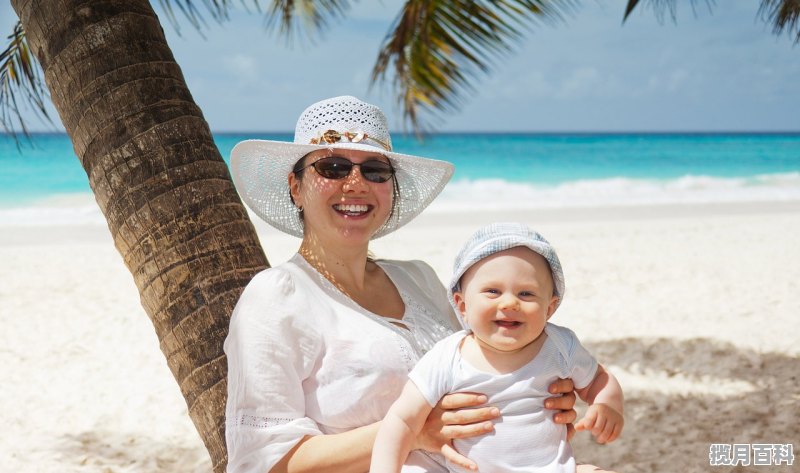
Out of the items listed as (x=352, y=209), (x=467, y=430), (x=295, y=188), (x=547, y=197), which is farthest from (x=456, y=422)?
(x=547, y=197)

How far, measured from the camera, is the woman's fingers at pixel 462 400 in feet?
6.91

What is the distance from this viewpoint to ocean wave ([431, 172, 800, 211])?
2175 centimetres

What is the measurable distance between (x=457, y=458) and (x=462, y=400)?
0.16m

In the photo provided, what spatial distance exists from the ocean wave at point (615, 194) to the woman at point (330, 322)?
711 inches

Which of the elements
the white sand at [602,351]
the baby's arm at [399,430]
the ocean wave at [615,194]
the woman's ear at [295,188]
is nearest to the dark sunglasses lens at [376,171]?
the woman's ear at [295,188]

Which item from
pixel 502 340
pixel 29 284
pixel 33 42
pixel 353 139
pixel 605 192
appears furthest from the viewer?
pixel 605 192

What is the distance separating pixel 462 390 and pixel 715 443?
3379mm

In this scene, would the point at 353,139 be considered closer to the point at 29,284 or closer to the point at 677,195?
the point at 29,284

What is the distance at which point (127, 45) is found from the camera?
104 inches

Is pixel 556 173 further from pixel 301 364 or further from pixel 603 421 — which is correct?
pixel 301 364

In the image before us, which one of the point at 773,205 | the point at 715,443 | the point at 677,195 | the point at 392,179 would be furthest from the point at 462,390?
the point at 677,195

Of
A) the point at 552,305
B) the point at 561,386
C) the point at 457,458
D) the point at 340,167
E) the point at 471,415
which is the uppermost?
the point at 340,167

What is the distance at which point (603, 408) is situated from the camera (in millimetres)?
2211

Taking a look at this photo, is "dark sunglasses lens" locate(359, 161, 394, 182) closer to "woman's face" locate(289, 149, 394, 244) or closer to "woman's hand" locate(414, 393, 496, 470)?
"woman's face" locate(289, 149, 394, 244)
